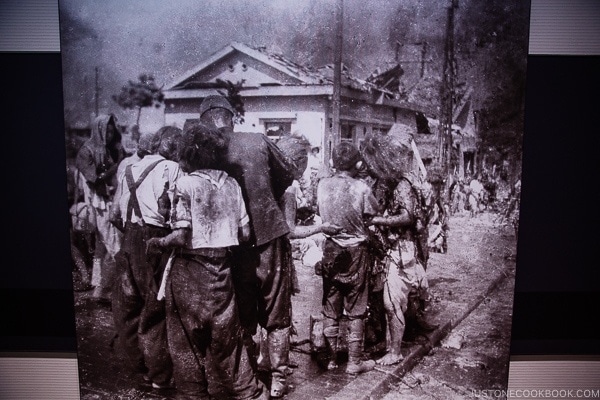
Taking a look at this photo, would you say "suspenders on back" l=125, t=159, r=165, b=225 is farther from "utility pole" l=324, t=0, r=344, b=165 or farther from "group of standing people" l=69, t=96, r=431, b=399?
"utility pole" l=324, t=0, r=344, b=165

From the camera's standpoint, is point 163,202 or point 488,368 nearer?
point 163,202

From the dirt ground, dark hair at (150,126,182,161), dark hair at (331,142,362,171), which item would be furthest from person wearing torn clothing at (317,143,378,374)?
dark hair at (150,126,182,161)

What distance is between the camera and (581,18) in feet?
8.82

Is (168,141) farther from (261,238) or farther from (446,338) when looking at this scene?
(446,338)

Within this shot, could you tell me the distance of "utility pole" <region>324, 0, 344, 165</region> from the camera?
255 centimetres

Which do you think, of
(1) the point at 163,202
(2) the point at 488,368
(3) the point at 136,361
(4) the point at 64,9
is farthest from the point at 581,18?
(3) the point at 136,361

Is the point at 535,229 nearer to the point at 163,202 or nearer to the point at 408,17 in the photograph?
the point at 408,17

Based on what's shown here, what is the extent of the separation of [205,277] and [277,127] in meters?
1.04

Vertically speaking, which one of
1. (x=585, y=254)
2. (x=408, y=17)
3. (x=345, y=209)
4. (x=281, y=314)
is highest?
(x=408, y=17)

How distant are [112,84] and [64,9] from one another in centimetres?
54

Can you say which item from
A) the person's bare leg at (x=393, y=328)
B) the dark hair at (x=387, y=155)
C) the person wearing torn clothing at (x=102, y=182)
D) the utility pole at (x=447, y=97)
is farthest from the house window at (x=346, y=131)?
the person wearing torn clothing at (x=102, y=182)

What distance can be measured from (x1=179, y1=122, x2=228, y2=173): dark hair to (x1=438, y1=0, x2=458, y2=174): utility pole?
1.40 meters

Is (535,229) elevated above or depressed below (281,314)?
above

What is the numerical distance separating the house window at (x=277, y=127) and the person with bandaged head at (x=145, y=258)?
0.55 meters
